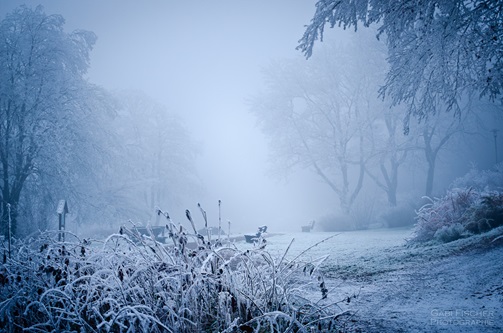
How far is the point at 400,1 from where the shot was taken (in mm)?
4457

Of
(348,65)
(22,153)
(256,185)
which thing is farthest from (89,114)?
(256,185)

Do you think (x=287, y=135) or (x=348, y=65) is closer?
(x=348, y=65)

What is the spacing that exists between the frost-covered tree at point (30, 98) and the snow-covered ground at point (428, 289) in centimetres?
1186

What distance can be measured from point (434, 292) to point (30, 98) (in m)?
14.2

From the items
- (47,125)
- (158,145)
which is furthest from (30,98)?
(158,145)

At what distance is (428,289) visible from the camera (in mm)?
3250

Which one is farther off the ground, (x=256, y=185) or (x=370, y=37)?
(x=370, y=37)

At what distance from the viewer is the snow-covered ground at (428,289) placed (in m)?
2.40

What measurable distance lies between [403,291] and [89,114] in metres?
14.4

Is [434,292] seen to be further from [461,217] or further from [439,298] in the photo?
[461,217]

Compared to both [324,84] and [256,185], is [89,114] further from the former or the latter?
[256,185]

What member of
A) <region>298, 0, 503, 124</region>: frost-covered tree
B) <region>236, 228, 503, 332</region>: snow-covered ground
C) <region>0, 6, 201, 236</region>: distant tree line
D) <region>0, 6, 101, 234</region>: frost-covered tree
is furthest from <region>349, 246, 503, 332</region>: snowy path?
<region>0, 6, 101, 234</region>: frost-covered tree

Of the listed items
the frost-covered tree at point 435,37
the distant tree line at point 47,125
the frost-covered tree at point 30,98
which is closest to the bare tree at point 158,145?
the distant tree line at point 47,125

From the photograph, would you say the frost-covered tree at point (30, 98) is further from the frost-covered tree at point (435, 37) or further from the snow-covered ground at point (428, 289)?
the snow-covered ground at point (428, 289)
